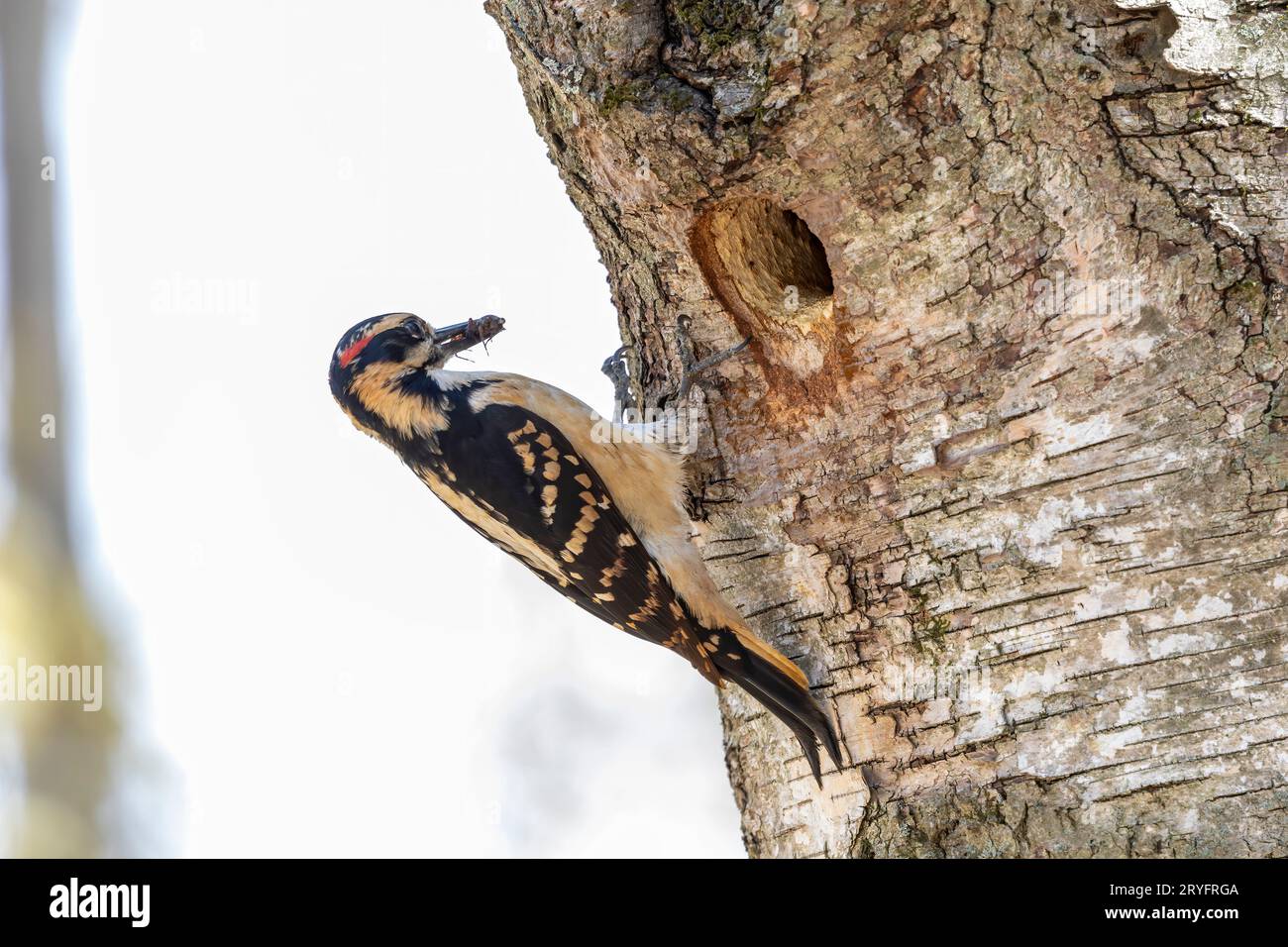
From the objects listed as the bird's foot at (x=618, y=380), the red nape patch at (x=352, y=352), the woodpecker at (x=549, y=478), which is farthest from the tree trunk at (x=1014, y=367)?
the red nape patch at (x=352, y=352)

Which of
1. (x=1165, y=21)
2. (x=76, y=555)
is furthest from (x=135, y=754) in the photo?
(x=1165, y=21)

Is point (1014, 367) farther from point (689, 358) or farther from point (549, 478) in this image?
point (549, 478)

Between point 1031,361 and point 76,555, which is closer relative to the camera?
point 1031,361

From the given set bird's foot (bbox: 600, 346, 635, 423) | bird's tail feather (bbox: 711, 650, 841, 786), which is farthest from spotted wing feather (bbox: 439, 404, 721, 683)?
bird's tail feather (bbox: 711, 650, 841, 786)

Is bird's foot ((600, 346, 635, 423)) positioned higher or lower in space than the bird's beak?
lower

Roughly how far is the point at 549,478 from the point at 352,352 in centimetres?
94

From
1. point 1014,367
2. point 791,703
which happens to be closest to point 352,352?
point 791,703

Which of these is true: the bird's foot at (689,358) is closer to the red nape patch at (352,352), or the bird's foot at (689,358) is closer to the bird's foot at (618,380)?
the bird's foot at (618,380)

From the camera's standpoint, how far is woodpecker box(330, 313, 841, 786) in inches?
126

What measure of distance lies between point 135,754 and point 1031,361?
17.3 feet

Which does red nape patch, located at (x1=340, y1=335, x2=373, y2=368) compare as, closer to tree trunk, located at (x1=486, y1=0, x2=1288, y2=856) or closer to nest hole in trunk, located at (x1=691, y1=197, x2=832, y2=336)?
tree trunk, located at (x1=486, y1=0, x2=1288, y2=856)

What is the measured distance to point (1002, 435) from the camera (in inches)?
91.1

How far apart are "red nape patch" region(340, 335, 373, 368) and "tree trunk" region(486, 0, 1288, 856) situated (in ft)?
4.84
